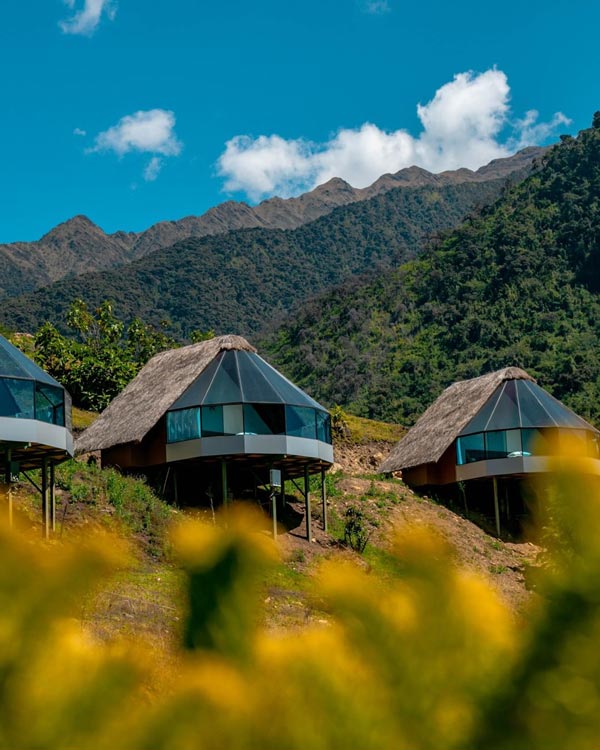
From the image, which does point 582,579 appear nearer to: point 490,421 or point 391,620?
point 391,620

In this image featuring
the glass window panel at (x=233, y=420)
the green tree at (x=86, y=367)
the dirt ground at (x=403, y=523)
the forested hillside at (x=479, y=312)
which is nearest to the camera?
the dirt ground at (x=403, y=523)

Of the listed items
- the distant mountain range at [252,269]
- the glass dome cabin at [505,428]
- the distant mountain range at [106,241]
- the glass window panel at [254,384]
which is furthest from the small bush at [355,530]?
the distant mountain range at [106,241]

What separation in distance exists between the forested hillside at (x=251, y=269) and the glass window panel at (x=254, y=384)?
218ft

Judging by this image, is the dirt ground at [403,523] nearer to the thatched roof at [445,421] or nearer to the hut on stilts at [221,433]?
the hut on stilts at [221,433]

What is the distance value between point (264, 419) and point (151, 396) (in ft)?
15.2

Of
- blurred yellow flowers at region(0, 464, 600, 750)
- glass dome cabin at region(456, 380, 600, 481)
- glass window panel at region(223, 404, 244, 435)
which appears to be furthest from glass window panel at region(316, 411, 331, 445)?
blurred yellow flowers at region(0, 464, 600, 750)

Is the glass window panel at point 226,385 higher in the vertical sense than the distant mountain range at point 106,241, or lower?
lower

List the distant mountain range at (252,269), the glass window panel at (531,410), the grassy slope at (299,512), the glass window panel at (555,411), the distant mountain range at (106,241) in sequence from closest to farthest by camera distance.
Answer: the grassy slope at (299,512), the glass window panel at (531,410), the glass window panel at (555,411), the distant mountain range at (252,269), the distant mountain range at (106,241)

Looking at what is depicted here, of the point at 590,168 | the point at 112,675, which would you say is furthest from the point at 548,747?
the point at 590,168

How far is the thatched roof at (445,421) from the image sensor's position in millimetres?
33312

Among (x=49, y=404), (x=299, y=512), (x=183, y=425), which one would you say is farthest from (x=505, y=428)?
(x=49, y=404)

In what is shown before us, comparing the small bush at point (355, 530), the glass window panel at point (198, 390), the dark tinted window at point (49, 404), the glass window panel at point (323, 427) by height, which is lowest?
the small bush at point (355, 530)

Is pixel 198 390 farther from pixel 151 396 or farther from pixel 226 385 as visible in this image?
pixel 151 396

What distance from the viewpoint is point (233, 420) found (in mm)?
26953
